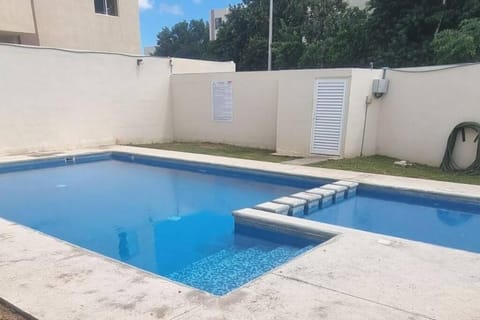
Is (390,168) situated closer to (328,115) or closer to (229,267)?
(328,115)

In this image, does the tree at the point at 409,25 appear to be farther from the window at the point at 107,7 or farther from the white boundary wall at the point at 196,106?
the window at the point at 107,7

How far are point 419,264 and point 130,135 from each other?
36.4 feet

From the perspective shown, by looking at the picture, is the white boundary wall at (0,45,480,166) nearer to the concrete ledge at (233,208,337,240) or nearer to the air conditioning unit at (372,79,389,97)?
the air conditioning unit at (372,79,389,97)

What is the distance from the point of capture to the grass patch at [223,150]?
32.8 feet

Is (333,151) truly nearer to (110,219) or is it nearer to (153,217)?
(153,217)

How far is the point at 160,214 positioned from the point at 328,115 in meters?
5.23

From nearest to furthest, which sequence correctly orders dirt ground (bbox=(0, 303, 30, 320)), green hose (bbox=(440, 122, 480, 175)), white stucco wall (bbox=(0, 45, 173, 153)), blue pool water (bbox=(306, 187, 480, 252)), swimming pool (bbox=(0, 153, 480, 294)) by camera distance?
dirt ground (bbox=(0, 303, 30, 320)), swimming pool (bbox=(0, 153, 480, 294)), blue pool water (bbox=(306, 187, 480, 252)), green hose (bbox=(440, 122, 480, 175)), white stucco wall (bbox=(0, 45, 173, 153))

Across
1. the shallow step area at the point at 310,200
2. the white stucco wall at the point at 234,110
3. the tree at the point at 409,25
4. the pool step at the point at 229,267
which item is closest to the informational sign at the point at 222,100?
the white stucco wall at the point at 234,110

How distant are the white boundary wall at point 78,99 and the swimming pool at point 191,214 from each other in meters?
1.60

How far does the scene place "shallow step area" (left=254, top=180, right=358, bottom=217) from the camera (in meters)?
5.44

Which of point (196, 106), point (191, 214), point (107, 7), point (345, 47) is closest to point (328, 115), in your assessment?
point (191, 214)

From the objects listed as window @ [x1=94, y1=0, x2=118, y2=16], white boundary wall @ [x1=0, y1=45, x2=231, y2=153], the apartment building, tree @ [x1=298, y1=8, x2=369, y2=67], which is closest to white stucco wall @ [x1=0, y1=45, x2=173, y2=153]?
white boundary wall @ [x1=0, y1=45, x2=231, y2=153]

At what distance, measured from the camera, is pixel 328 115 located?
9367 millimetres

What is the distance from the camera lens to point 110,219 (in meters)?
6.02
